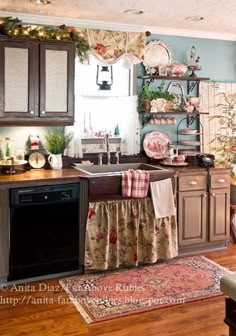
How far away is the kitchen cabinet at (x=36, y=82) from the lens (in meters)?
3.67

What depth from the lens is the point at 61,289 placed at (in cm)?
345

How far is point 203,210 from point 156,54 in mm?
1808

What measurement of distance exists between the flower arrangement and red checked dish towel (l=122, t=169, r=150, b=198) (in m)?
1.52

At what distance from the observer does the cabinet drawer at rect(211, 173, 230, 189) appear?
4.35 m

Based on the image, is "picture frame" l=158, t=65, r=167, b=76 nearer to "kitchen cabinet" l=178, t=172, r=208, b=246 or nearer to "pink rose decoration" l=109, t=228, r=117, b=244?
"kitchen cabinet" l=178, t=172, r=208, b=246

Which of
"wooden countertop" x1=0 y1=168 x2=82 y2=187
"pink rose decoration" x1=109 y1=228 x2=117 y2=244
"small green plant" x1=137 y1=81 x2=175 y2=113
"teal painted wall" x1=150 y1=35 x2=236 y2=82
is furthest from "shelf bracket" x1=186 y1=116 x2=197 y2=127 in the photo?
"pink rose decoration" x1=109 y1=228 x2=117 y2=244

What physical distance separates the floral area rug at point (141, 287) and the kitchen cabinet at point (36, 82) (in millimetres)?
1529

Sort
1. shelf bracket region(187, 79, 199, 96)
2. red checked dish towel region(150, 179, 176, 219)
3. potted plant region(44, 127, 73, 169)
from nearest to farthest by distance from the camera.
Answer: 1. red checked dish towel region(150, 179, 176, 219)
2. potted plant region(44, 127, 73, 169)
3. shelf bracket region(187, 79, 199, 96)

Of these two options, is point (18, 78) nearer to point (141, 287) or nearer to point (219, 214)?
point (141, 287)

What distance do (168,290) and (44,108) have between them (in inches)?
77.6

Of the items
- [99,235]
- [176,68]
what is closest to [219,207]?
[99,235]

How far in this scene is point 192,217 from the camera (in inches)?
167

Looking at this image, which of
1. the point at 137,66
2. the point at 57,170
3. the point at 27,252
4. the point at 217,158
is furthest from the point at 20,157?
the point at 217,158

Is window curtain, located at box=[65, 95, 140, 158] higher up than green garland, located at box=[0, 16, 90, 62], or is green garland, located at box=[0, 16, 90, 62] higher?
green garland, located at box=[0, 16, 90, 62]
